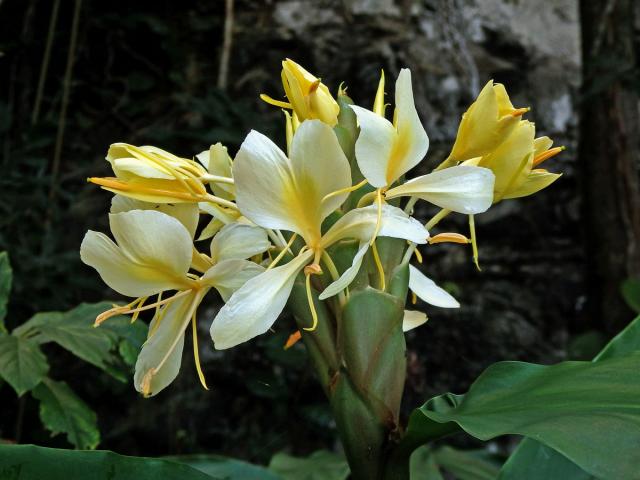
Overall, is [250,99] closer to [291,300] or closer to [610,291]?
[610,291]

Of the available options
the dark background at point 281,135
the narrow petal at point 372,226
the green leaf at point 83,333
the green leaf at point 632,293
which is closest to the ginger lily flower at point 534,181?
the narrow petal at point 372,226

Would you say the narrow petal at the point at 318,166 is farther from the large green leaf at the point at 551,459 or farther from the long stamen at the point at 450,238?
the large green leaf at the point at 551,459

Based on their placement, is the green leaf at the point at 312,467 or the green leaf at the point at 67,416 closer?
the green leaf at the point at 67,416

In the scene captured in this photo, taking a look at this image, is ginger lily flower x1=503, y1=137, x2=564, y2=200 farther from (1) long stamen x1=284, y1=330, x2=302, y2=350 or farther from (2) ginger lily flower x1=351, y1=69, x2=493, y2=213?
(1) long stamen x1=284, y1=330, x2=302, y2=350

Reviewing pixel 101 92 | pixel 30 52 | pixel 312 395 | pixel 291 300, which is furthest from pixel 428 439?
pixel 30 52

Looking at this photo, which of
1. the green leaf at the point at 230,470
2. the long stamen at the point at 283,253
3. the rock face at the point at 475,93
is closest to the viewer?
the long stamen at the point at 283,253

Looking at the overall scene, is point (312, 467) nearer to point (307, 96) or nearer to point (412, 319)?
point (412, 319)
